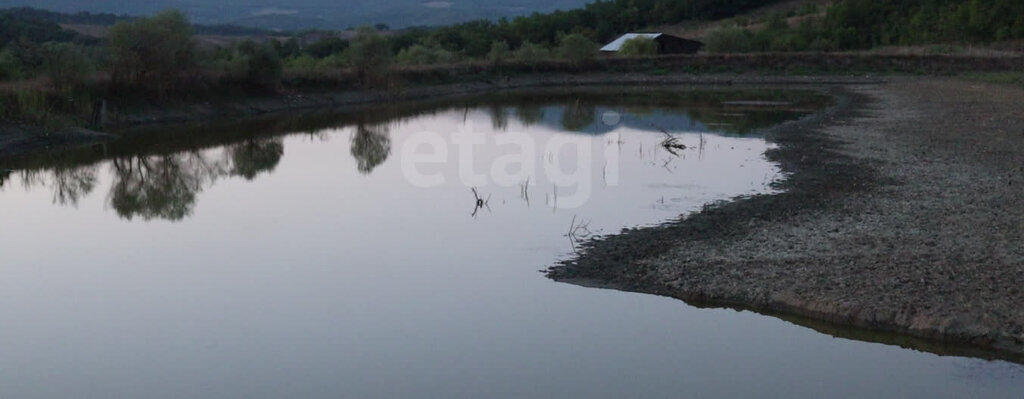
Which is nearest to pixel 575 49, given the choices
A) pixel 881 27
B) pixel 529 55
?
pixel 529 55

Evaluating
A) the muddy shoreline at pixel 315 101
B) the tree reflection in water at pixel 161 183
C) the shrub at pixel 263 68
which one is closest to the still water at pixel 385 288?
the tree reflection in water at pixel 161 183

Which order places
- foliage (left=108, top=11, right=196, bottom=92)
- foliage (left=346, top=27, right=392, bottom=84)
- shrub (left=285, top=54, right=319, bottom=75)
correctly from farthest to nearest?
1. foliage (left=346, top=27, right=392, bottom=84)
2. shrub (left=285, top=54, right=319, bottom=75)
3. foliage (left=108, top=11, right=196, bottom=92)

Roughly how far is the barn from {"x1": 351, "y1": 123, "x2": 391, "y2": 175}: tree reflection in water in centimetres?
4016

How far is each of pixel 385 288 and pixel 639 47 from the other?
2238 inches

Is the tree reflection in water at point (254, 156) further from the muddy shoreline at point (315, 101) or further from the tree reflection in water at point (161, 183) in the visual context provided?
the muddy shoreline at point (315, 101)

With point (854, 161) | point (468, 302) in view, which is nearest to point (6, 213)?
point (468, 302)

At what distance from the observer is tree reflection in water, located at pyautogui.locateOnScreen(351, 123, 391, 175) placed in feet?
68.9

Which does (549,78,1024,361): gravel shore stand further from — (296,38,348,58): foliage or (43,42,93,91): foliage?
(296,38,348,58): foliage

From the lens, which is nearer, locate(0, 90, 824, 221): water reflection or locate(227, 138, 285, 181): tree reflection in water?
locate(0, 90, 824, 221): water reflection

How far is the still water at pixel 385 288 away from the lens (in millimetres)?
7789

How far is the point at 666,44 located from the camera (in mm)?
68812

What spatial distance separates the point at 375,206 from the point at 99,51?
18638mm

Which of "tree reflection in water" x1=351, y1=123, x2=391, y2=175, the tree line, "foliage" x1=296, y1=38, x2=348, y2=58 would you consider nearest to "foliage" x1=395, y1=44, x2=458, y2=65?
"foliage" x1=296, y1=38, x2=348, y2=58

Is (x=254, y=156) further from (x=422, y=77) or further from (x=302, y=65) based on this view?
(x=422, y=77)
